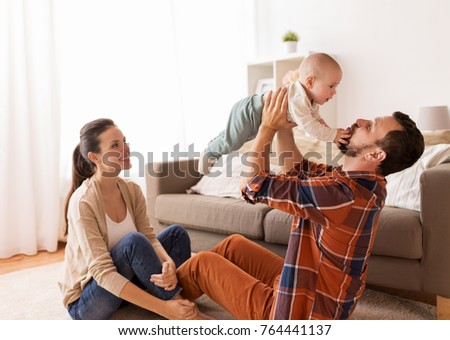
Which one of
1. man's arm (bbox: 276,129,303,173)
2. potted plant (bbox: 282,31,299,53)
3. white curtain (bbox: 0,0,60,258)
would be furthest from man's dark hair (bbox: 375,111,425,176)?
potted plant (bbox: 282,31,299,53)

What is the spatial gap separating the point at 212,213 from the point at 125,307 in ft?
2.51

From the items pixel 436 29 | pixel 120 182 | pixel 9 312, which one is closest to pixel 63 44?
pixel 120 182

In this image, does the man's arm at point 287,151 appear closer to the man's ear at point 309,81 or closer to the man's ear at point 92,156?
the man's ear at point 309,81

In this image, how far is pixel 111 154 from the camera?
2.00 meters

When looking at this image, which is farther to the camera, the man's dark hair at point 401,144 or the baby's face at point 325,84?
the baby's face at point 325,84

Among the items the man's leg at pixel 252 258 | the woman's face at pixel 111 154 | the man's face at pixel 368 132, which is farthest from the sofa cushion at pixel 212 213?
the man's face at pixel 368 132

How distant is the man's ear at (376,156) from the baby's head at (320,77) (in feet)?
0.96

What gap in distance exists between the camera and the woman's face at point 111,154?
6.54 feet

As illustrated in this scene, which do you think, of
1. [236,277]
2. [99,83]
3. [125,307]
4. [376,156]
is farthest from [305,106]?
[99,83]

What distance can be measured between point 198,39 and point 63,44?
1.31 meters

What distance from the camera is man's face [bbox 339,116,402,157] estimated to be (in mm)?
1337

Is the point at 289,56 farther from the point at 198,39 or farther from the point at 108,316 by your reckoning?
the point at 108,316

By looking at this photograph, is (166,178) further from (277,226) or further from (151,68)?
(151,68)

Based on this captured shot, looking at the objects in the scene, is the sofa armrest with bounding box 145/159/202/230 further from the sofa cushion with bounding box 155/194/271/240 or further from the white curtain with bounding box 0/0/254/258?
the white curtain with bounding box 0/0/254/258
